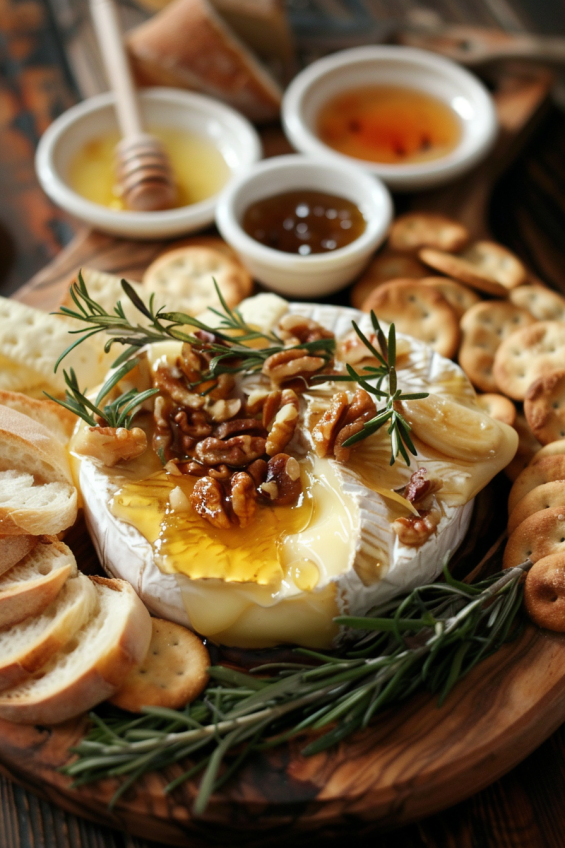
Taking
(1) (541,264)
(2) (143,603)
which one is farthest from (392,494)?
(1) (541,264)

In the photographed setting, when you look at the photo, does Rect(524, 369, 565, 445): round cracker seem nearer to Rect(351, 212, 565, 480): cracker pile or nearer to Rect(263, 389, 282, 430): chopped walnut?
Rect(351, 212, 565, 480): cracker pile

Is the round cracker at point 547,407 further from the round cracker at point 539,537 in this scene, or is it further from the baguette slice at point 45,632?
the baguette slice at point 45,632

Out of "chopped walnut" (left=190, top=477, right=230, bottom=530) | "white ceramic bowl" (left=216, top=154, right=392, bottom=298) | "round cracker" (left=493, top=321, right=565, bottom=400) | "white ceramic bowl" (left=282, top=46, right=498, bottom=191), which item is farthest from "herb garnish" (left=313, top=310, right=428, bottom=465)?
"white ceramic bowl" (left=282, top=46, right=498, bottom=191)

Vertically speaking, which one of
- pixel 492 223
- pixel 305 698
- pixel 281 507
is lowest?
pixel 492 223

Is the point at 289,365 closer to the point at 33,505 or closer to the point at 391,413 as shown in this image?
the point at 391,413

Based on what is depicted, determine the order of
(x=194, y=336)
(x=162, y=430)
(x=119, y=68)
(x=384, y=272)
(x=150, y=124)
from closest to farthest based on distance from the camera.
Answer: (x=162, y=430) < (x=194, y=336) < (x=384, y=272) < (x=119, y=68) < (x=150, y=124)

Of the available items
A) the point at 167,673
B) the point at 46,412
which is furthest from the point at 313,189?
the point at 167,673

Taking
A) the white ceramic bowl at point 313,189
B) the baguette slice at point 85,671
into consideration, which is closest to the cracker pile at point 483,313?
the white ceramic bowl at point 313,189
